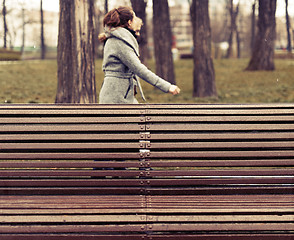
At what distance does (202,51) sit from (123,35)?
30.0 feet

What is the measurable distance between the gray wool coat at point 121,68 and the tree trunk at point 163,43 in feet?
34.0

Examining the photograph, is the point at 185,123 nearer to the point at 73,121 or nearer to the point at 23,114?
the point at 73,121

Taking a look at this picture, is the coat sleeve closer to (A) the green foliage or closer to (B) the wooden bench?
(B) the wooden bench

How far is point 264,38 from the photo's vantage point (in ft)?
61.3

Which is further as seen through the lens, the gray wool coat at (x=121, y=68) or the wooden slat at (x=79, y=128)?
the gray wool coat at (x=121, y=68)

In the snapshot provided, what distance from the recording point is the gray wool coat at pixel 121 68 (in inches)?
165

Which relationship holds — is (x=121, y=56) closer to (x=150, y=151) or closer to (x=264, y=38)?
(x=150, y=151)

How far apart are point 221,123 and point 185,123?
Result: 0.80 ft

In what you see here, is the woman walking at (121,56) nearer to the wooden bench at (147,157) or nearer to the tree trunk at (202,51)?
the wooden bench at (147,157)

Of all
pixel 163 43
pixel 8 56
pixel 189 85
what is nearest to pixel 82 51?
pixel 163 43

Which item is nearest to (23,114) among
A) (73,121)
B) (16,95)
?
(73,121)

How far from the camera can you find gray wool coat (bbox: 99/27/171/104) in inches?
165

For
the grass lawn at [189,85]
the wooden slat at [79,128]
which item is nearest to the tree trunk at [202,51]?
the grass lawn at [189,85]

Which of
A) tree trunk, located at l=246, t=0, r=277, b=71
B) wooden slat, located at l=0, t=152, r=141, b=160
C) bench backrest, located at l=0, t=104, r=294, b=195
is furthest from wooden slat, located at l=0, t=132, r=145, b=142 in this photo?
tree trunk, located at l=246, t=0, r=277, b=71
